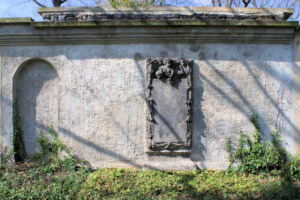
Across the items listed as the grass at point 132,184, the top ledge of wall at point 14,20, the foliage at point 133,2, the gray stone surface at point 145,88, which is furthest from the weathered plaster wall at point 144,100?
the foliage at point 133,2

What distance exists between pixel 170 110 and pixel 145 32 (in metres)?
1.67

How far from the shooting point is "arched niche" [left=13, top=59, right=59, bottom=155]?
526 centimetres

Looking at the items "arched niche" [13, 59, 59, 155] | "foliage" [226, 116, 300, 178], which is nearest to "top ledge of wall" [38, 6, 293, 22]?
"arched niche" [13, 59, 59, 155]

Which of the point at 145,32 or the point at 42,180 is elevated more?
the point at 145,32

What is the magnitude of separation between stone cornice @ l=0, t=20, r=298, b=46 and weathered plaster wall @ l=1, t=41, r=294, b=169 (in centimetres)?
14

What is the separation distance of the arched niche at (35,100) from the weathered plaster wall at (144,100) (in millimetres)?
225

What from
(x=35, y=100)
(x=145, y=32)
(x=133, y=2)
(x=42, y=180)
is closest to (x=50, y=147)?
(x=42, y=180)

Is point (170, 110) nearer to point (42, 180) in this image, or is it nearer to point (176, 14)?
point (176, 14)

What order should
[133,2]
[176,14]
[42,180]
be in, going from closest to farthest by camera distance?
Result: [42,180]
[176,14]
[133,2]

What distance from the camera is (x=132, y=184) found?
435cm

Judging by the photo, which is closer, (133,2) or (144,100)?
(144,100)

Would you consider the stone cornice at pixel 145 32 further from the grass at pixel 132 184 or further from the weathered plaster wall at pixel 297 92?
the grass at pixel 132 184

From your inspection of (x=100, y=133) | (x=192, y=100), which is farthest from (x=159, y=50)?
(x=100, y=133)

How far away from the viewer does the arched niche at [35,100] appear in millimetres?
5262
